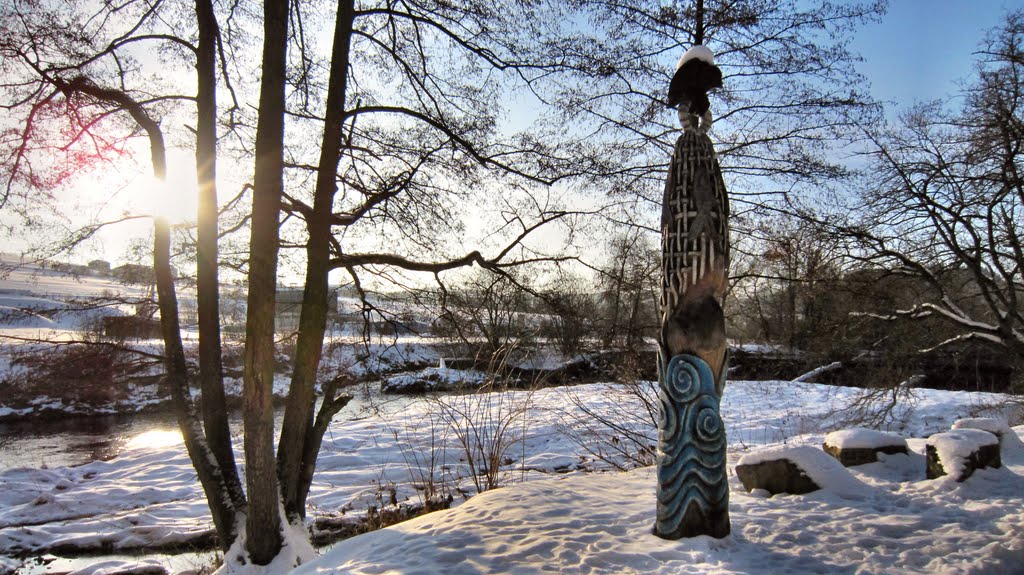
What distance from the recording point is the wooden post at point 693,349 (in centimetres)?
388

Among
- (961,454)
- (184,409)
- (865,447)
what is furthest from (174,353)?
(961,454)

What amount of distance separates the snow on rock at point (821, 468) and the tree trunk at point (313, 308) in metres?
4.50

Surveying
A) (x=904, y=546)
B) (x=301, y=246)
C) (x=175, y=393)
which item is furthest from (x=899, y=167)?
(x=175, y=393)

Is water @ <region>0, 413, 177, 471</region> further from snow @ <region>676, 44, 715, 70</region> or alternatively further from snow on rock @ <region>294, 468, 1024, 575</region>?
snow @ <region>676, 44, 715, 70</region>

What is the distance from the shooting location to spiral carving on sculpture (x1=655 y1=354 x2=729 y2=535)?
3.86 metres

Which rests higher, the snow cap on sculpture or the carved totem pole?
the snow cap on sculpture

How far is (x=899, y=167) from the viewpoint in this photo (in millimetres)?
10672

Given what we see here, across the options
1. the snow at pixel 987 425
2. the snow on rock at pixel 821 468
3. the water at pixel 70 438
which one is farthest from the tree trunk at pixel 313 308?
the water at pixel 70 438

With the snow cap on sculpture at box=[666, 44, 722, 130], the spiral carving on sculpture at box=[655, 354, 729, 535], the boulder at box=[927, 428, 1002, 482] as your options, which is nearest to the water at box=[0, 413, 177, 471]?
the spiral carving on sculpture at box=[655, 354, 729, 535]

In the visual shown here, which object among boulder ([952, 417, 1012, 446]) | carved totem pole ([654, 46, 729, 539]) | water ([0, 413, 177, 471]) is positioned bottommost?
water ([0, 413, 177, 471])

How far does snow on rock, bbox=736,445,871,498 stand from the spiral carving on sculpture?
126cm

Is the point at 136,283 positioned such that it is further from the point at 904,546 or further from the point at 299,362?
the point at 904,546

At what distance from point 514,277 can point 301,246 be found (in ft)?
8.17

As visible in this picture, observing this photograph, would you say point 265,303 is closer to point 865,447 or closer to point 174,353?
point 174,353
